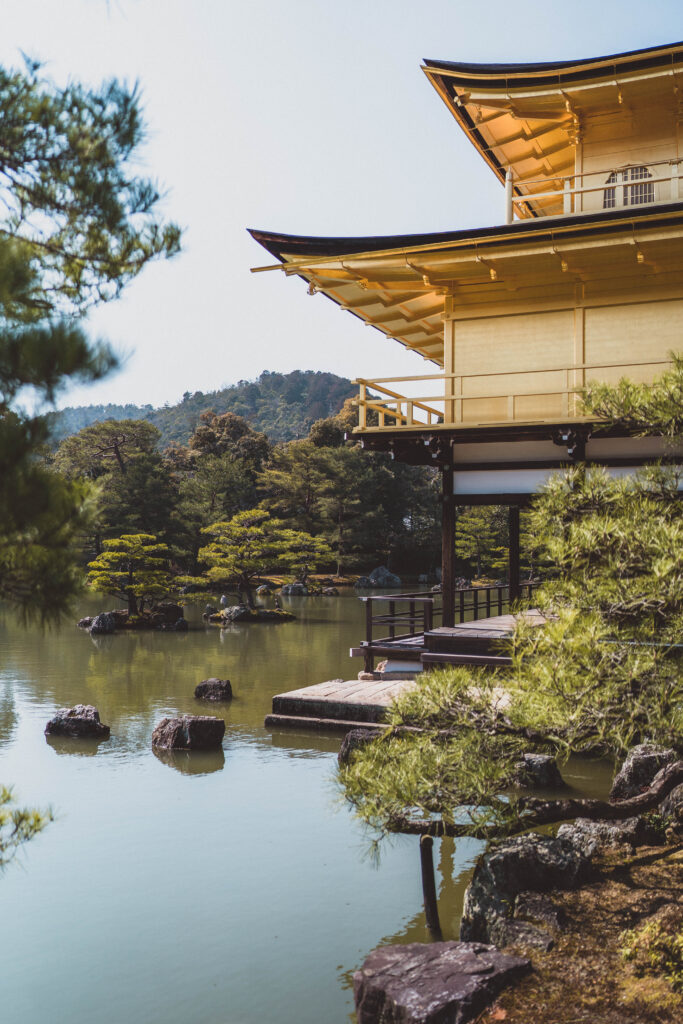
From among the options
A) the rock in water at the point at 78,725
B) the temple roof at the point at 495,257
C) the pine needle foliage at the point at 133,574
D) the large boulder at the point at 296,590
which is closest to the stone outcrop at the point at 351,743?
the rock in water at the point at 78,725

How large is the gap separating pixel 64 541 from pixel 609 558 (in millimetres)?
2556

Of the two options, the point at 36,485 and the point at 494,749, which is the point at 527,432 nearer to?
the point at 494,749

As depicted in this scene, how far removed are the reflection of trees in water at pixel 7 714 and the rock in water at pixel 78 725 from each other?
0.42 m

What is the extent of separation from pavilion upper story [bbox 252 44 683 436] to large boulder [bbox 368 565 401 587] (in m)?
23.6

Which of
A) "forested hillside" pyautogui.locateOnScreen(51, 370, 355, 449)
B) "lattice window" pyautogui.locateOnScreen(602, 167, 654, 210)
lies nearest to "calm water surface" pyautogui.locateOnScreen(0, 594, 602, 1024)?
"lattice window" pyautogui.locateOnScreen(602, 167, 654, 210)

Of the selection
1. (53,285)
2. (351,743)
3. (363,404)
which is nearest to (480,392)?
(363,404)

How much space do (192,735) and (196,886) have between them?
3211 mm

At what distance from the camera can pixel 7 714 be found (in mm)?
9805

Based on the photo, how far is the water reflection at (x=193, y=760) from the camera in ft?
24.5

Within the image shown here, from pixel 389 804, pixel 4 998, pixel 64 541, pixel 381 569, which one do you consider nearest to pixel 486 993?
pixel 389 804

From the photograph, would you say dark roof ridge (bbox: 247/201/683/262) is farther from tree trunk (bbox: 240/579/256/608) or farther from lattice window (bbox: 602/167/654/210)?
tree trunk (bbox: 240/579/256/608)

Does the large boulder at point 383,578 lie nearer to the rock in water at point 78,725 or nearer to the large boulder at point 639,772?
the rock in water at point 78,725

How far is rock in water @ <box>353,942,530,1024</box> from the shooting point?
3.18m

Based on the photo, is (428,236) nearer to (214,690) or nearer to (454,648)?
(454,648)
